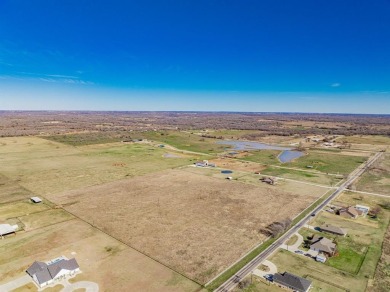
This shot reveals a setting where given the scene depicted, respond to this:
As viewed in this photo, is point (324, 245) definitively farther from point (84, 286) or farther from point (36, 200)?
point (36, 200)

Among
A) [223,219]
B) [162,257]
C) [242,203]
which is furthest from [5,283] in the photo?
[242,203]

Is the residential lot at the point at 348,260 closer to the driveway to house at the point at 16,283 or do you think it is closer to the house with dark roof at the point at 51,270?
the house with dark roof at the point at 51,270

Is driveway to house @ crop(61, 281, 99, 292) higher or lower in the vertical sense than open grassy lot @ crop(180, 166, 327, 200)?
lower

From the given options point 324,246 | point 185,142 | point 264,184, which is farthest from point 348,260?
point 185,142

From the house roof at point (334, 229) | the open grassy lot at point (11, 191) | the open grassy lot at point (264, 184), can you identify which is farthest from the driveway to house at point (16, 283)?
the open grassy lot at point (264, 184)

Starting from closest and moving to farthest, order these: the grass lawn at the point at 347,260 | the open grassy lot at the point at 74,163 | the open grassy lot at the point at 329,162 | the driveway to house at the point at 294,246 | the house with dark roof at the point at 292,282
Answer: the house with dark roof at the point at 292,282 < the grass lawn at the point at 347,260 < the driveway to house at the point at 294,246 < the open grassy lot at the point at 74,163 < the open grassy lot at the point at 329,162

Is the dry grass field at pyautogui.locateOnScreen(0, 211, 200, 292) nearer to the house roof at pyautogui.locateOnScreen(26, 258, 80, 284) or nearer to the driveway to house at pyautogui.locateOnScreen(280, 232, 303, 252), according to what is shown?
the house roof at pyautogui.locateOnScreen(26, 258, 80, 284)

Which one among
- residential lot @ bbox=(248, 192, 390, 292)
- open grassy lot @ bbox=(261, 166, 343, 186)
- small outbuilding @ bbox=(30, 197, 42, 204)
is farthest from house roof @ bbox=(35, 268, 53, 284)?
open grassy lot @ bbox=(261, 166, 343, 186)
